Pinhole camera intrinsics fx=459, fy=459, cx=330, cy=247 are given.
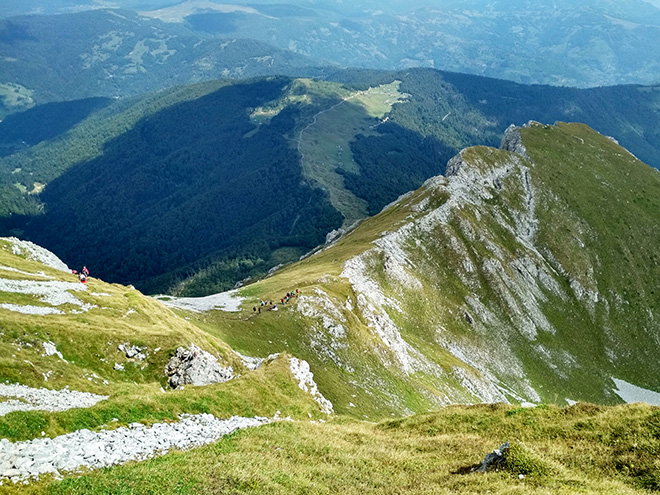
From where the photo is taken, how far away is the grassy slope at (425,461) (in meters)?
24.6

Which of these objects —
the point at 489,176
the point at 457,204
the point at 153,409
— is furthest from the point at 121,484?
the point at 489,176

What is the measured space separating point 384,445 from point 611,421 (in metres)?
15.7

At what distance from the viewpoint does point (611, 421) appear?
3095 centimetres

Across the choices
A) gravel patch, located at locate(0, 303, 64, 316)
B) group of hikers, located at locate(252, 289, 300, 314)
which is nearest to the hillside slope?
group of hikers, located at locate(252, 289, 300, 314)

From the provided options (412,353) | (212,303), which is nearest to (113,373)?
(212,303)

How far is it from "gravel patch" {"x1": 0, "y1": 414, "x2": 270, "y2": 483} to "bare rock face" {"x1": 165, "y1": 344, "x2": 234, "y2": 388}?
12605mm

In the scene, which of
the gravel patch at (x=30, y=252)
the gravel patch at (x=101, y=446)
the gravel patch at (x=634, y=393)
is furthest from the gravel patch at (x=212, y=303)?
the gravel patch at (x=634, y=393)

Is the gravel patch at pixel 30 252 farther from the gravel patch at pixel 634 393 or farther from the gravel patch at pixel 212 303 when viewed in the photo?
the gravel patch at pixel 634 393

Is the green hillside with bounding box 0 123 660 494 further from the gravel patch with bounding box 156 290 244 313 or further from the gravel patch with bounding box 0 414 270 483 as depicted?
the gravel patch with bounding box 156 290 244 313

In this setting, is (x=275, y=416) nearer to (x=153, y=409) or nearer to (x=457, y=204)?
(x=153, y=409)

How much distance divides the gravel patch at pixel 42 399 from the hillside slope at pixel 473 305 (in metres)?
41.3

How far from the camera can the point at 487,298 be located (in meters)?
145

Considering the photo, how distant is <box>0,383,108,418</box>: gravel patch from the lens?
34344mm

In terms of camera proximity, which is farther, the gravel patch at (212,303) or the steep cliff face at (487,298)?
the gravel patch at (212,303)
